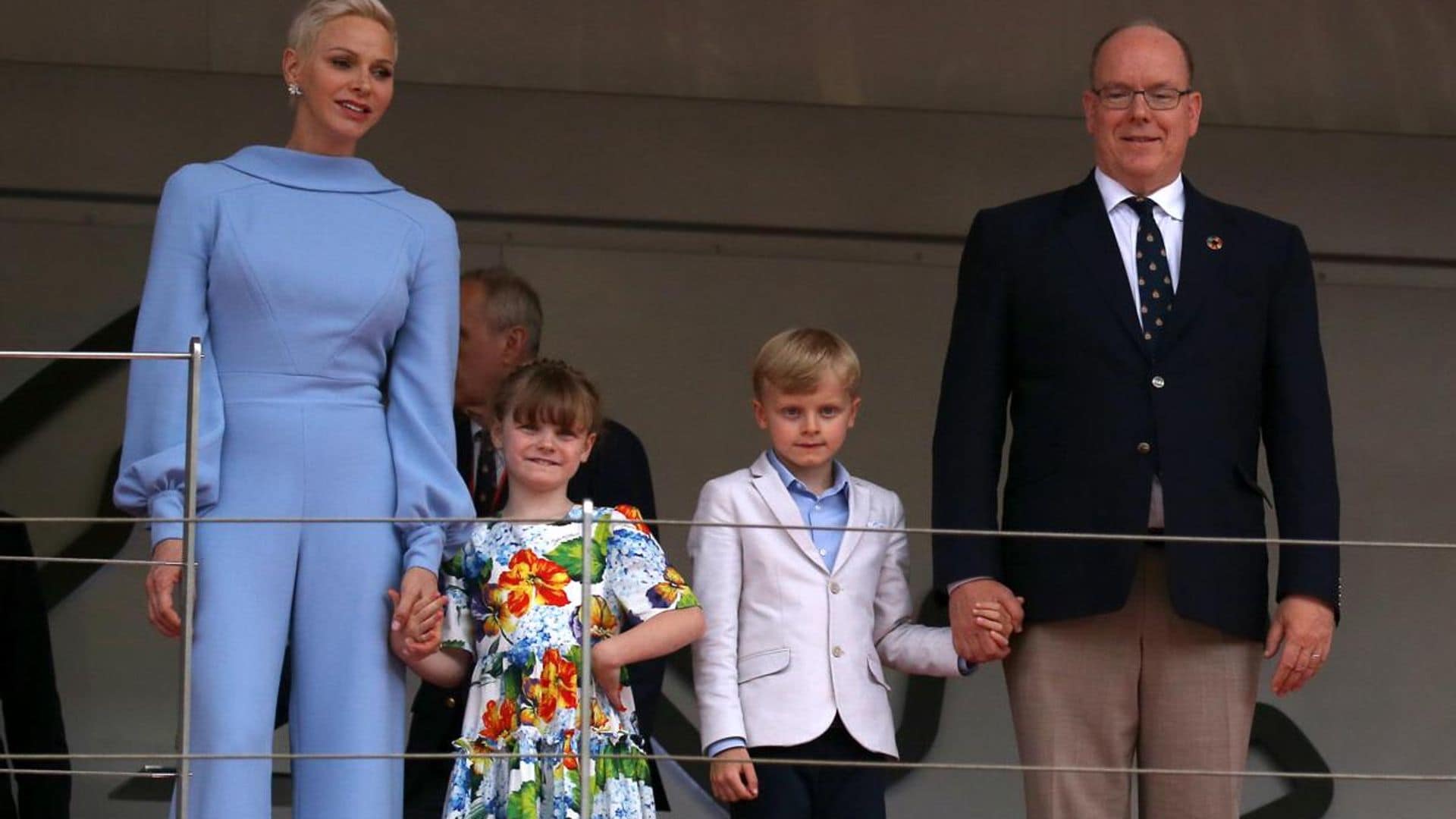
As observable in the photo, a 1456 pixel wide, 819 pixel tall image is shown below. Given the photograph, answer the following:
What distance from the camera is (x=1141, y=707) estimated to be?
160 cm

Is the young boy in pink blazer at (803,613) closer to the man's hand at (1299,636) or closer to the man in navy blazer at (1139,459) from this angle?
the man in navy blazer at (1139,459)

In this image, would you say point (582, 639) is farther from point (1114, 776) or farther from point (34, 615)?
point (34, 615)

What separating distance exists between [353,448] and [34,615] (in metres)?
0.56

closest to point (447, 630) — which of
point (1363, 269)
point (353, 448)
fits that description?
point (353, 448)

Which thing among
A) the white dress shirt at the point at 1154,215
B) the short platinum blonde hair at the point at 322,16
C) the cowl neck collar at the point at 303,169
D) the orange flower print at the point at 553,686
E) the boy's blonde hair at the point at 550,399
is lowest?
the orange flower print at the point at 553,686

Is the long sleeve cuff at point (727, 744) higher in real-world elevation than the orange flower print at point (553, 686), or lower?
lower

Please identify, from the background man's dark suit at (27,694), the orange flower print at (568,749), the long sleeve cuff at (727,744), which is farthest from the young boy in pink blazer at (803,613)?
the background man's dark suit at (27,694)

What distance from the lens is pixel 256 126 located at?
2471 mm

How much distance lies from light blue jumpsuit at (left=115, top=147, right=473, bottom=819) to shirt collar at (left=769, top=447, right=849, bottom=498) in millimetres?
245

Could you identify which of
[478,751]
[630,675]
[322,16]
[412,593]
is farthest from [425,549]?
[322,16]

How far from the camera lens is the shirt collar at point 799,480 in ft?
5.65

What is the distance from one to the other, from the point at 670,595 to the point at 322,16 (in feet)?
1.44

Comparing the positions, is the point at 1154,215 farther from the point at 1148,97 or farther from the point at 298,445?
the point at 298,445

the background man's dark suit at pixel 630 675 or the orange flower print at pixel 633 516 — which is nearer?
the orange flower print at pixel 633 516
